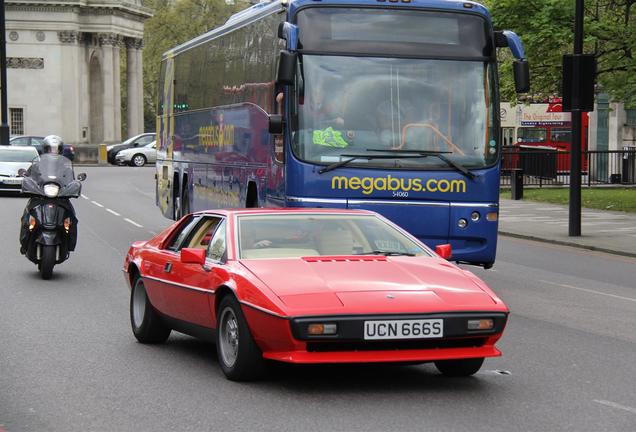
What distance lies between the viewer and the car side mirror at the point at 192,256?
32.0 feet

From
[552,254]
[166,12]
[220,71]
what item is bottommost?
[552,254]

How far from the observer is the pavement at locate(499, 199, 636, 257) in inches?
957

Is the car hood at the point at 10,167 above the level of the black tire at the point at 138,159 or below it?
above

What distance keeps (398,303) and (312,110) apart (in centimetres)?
718

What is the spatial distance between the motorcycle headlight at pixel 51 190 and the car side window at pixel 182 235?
627 centimetres

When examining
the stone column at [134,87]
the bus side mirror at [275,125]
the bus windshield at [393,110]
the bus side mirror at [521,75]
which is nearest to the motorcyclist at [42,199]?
the bus side mirror at [275,125]

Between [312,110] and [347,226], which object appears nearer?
[347,226]

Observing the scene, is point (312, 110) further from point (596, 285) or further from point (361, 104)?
point (596, 285)

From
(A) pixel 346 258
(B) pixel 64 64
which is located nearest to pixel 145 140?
(B) pixel 64 64

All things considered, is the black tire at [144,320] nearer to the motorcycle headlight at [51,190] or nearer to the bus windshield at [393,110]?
the bus windshield at [393,110]

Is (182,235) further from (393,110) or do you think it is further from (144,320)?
(393,110)

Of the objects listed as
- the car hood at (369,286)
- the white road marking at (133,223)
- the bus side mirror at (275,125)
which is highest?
the bus side mirror at (275,125)

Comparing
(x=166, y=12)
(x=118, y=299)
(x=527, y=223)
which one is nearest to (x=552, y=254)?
(x=527, y=223)

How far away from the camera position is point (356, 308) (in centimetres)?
854
